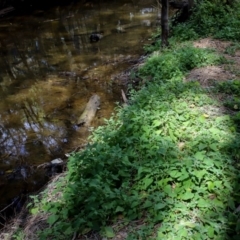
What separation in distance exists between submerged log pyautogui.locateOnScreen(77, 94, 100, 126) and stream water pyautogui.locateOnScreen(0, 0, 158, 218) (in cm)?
17

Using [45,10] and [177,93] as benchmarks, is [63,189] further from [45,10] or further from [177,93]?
[45,10]

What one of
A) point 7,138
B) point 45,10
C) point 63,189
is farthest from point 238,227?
point 45,10

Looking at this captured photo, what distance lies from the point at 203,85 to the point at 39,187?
3.95m

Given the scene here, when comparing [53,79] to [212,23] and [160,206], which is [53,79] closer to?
[212,23]

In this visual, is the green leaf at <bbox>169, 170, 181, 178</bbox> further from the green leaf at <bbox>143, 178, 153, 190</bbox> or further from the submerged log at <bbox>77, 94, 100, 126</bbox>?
the submerged log at <bbox>77, 94, 100, 126</bbox>

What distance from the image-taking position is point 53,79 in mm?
10430

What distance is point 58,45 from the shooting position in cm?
1374

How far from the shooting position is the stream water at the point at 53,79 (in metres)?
6.85

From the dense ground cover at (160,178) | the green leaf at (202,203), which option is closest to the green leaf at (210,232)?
the dense ground cover at (160,178)

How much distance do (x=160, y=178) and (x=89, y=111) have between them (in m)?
4.32

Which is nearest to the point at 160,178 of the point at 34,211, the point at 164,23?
the point at 34,211

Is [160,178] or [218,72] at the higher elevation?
[160,178]

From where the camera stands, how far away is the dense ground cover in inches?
137

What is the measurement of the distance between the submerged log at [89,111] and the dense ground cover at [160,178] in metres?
1.77
